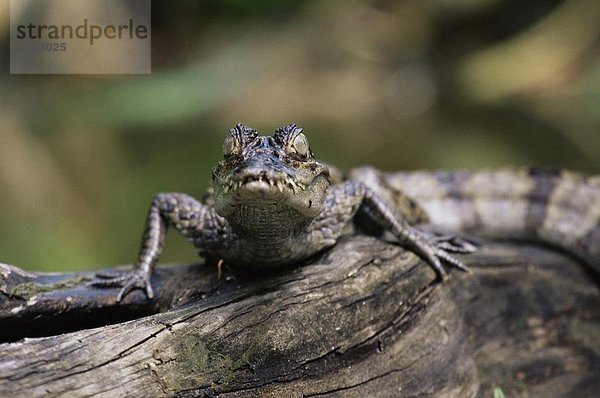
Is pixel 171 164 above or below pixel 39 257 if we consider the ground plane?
above

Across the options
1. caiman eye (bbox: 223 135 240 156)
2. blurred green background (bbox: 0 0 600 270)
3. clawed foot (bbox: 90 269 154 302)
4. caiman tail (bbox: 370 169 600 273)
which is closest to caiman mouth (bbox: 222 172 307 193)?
caiman eye (bbox: 223 135 240 156)

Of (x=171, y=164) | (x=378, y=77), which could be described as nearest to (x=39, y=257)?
(x=171, y=164)

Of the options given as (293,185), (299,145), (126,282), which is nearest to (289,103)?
(126,282)

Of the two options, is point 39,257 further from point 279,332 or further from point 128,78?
point 279,332

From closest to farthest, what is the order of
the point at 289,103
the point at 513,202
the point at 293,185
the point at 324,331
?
the point at 293,185
the point at 324,331
the point at 513,202
the point at 289,103

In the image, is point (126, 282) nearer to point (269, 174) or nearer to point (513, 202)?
point (269, 174)

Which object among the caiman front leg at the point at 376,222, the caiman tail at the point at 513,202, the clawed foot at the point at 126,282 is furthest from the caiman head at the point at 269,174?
the caiman tail at the point at 513,202

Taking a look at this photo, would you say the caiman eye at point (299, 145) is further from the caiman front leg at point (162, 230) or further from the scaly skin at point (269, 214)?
the caiman front leg at point (162, 230)

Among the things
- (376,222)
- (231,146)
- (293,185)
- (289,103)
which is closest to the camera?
(293,185)
